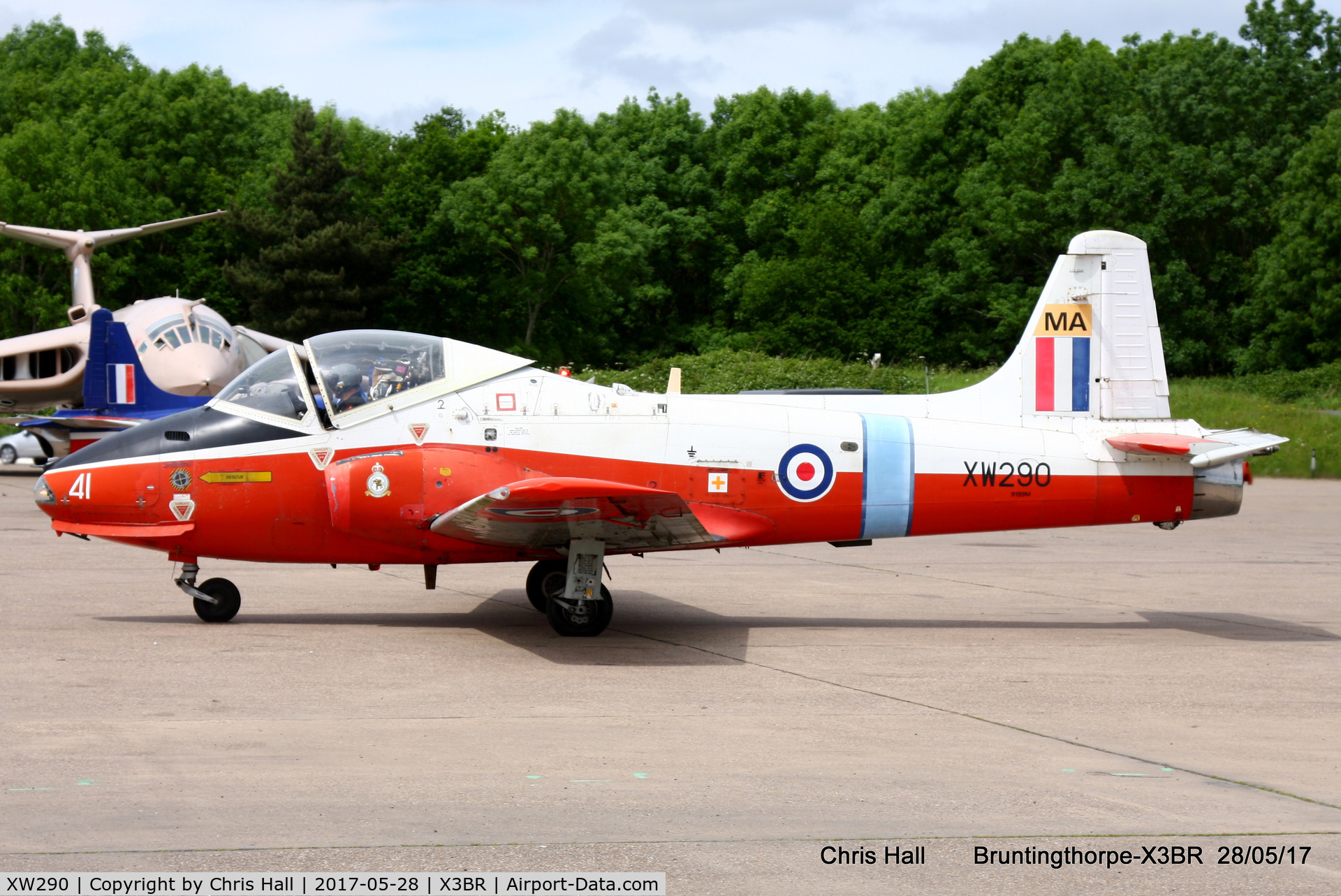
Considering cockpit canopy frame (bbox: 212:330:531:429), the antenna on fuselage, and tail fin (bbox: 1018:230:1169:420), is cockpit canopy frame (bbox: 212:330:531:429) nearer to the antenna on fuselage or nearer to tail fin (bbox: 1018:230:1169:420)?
tail fin (bbox: 1018:230:1169:420)

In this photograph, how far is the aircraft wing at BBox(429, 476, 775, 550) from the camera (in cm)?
928

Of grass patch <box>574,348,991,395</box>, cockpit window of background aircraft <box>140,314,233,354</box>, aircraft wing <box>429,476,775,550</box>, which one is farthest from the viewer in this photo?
grass patch <box>574,348,991,395</box>

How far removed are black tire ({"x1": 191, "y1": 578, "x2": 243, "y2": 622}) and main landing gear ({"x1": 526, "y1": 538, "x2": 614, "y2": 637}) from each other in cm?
281

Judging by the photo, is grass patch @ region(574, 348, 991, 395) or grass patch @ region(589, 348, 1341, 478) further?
grass patch @ region(574, 348, 991, 395)

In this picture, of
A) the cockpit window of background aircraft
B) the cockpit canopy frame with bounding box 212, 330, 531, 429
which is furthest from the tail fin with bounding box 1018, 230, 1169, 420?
the cockpit window of background aircraft

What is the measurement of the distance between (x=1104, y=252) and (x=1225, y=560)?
286 inches

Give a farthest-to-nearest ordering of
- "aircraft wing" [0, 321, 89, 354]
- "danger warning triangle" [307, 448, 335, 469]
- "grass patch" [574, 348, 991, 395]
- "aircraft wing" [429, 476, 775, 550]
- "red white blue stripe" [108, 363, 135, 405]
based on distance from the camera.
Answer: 1. "grass patch" [574, 348, 991, 395]
2. "aircraft wing" [0, 321, 89, 354]
3. "red white blue stripe" [108, 363, 135, 405]
4. "danger warning triangle" [307, 448, 335, 469]
5. "aircraft wing" [429, 476, 775, 550]

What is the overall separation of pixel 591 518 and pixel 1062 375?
486 centimetres

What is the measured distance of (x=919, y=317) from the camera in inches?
2302

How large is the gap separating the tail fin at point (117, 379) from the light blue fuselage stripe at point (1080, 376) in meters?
→ 17.5

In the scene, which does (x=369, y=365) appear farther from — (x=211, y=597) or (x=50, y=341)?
(x=50, y=341)

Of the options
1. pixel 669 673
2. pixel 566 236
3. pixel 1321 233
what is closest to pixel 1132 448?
pixel 669 673

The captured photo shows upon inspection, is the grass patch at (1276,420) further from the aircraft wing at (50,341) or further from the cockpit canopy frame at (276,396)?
the aircraft wing at (50,341)

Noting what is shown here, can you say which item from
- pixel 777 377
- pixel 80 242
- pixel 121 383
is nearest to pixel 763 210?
pixel 777 377
